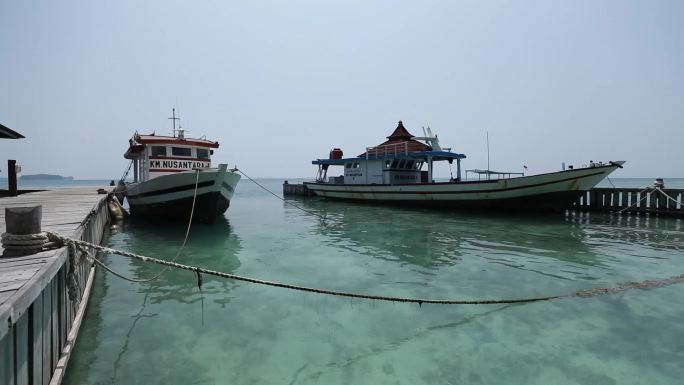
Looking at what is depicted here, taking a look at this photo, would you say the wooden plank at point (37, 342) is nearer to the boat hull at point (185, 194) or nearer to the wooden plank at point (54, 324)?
the wooden plank at point (54, 324)

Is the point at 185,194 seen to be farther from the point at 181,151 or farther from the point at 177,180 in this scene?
the point at 181,151

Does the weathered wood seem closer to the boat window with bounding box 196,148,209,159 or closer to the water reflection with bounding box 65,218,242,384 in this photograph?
the water reflection with bounding box 65,218,242,384

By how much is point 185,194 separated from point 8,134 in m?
6.23

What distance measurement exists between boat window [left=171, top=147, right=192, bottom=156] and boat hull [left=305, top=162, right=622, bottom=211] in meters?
13.6

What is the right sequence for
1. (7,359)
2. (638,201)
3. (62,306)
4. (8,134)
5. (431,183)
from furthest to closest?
(431,183) → (638,201) → (8,134) → (62,306) → (7,359)

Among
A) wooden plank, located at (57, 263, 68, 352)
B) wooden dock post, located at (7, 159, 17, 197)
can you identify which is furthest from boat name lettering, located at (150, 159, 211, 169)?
wooden plank, located at (57, 263, 68, 352)

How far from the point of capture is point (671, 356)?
4.74 metres

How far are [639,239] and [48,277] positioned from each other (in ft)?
55.0

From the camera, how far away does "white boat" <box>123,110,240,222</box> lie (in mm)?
14742

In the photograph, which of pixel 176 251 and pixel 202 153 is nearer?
pixel 176 251

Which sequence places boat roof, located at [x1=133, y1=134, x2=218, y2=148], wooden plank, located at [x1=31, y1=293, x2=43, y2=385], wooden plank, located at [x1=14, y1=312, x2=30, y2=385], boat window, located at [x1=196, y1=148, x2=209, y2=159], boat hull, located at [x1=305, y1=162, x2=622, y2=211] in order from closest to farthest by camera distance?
wooden plank, located at [x1=14, y1=312, x2=30, y2=385], wooden plank, located at [x1=31, y1=293, x2=43, y2=385], boat roof, located at [x1=133, y1=134, x2=218, y2=148], boat window, located at [x1=196, y1=148, x2=209, y2=159], boat hull, located at [x1=305, y1=162, x2=622, y2=211]

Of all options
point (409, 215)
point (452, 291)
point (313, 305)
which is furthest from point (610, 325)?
point (409, 215)

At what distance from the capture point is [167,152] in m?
16.7

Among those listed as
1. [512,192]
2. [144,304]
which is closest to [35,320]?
[144,304]
